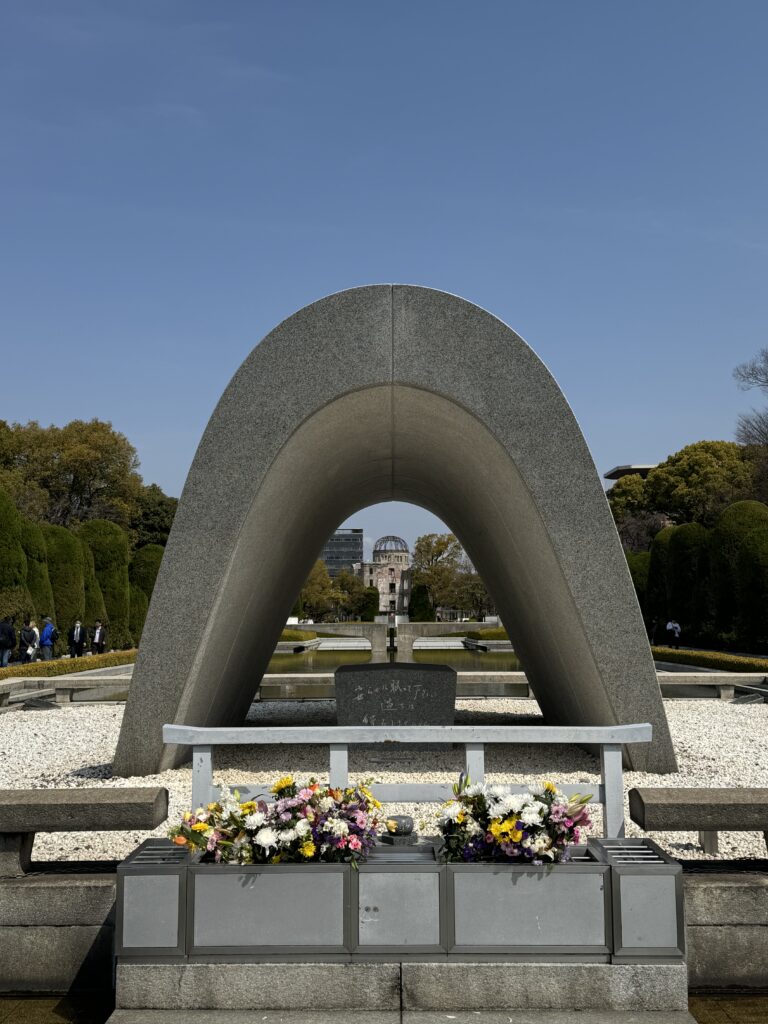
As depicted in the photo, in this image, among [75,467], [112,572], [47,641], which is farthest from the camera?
[75,467]

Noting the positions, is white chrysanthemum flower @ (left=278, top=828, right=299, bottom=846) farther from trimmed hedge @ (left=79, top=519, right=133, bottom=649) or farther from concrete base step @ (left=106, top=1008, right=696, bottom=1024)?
trimmed hedge @ (left=79, top=519, right=133, bottom=649)

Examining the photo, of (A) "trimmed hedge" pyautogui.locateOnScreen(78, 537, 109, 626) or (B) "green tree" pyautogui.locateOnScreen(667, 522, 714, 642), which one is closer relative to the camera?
(A) "trimmed hedge" pyautogui.locateOnScreen(78, 537, 109, 626)

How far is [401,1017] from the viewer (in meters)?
3.73

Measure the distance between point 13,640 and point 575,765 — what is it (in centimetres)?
1603

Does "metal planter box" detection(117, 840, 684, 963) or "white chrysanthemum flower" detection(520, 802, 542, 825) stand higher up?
"white chrysanthemum flower" detection(520, 802, 542, 825)

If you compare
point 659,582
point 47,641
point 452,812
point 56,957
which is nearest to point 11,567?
point 47,641

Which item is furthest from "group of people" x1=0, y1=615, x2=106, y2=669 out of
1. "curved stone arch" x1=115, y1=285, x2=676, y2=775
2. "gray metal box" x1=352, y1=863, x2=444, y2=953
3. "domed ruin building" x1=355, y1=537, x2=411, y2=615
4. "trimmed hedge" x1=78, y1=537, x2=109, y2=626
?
"domed ruin building" x1=355, y1=537, x2=411, y2=615

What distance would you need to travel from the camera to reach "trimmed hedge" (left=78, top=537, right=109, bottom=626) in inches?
1150

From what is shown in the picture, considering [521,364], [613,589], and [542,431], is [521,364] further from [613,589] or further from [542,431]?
[613,589]

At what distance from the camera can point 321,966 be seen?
12.4ft

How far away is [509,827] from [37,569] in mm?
23785

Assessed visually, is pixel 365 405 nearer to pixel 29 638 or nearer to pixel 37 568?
pixel 29 638

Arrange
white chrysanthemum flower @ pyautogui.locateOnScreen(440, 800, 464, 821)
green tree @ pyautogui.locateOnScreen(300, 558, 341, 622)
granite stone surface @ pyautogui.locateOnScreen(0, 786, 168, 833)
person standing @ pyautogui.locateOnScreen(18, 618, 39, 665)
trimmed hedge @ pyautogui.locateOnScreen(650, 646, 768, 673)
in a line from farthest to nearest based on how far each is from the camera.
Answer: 1. green tree @ pyautogui.locateOnScreen(300, 558, 341, 622)
2. person standing @ pyautogui.locateOnScreen(18, 618, 39, 665)
3. trimmed hedge @ pyautogui.locateOnScreen(650, 646, 768, 673)
4. granite stone surface @ pyautogui.locateOnScreen(0, 786, 168, 833)
5. white chrysanthemum flower @ pyautogui.locateOnScreen(440, 800, 464, 821)

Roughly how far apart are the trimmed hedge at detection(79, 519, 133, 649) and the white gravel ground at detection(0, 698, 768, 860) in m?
18.3
